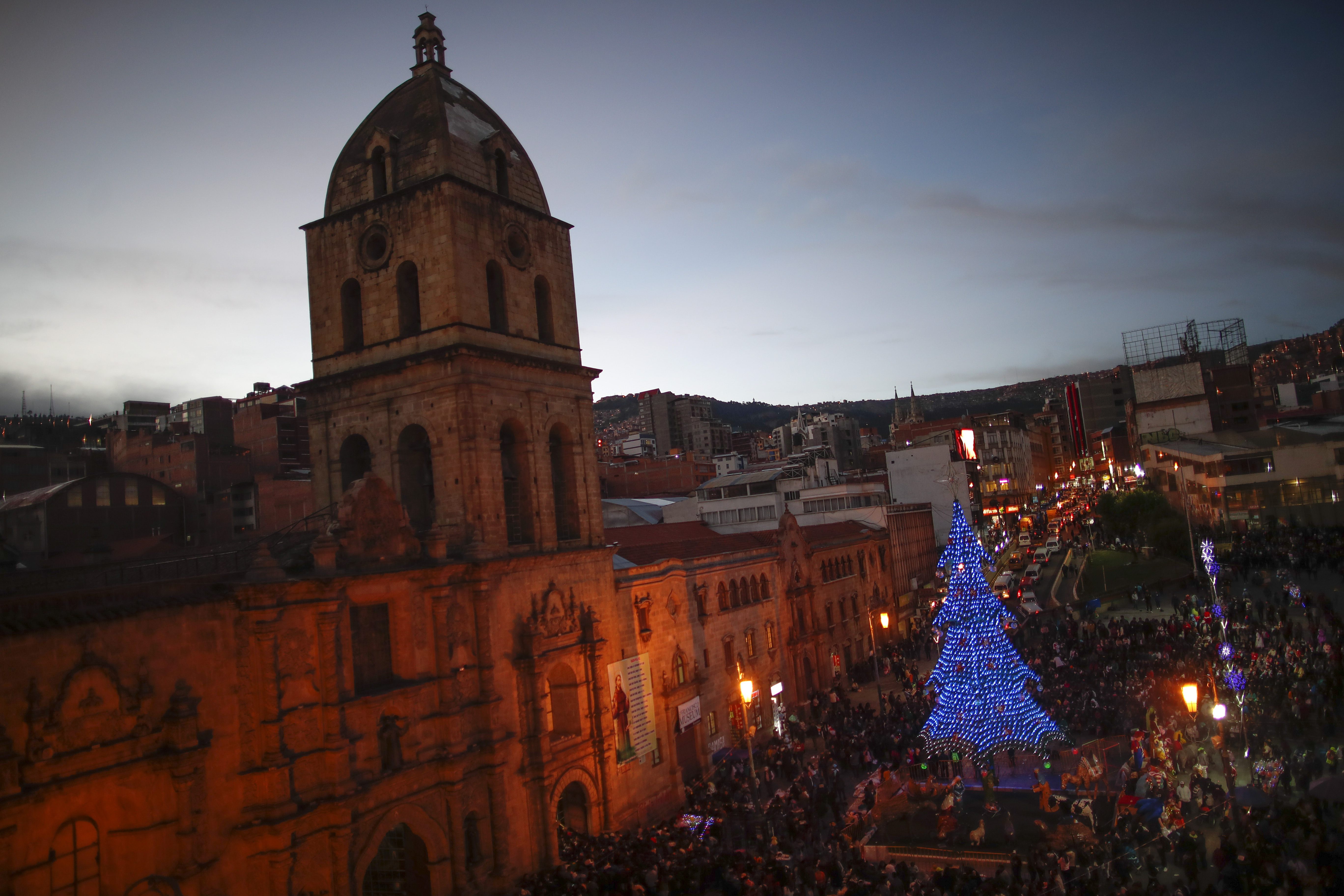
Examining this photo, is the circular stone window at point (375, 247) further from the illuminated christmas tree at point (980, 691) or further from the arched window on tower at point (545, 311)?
the illuminated christmas tree at point (980, 691)

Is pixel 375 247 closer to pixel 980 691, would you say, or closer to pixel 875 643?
pixel 980 691

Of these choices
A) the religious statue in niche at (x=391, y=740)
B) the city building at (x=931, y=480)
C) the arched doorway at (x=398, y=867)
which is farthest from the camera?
the city building at (x=931, y=480)

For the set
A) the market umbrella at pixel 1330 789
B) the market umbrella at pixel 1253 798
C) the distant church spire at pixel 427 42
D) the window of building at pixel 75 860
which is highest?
the distant church spire at pixel 427 42

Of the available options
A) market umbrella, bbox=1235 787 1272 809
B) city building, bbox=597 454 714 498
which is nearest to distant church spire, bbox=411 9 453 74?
market umbrella, bbox=1235 787 1272 809

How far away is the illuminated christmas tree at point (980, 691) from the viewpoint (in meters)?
29.1

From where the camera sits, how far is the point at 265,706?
18.6 metres

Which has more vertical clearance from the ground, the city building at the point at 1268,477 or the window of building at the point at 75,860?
the city building at the point at 1268,477

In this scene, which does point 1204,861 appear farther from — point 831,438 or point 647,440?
point 647,440

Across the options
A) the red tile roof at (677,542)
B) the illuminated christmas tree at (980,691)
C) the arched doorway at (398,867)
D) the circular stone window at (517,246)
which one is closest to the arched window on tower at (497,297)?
the circular stone window at (517,246)

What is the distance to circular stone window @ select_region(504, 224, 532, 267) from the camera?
90.3 feet

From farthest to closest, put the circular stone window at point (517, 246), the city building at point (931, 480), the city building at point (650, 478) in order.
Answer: the city building at point (650, 478) → the city building at point (931, 480) → the circular stone window at point (517, 246)

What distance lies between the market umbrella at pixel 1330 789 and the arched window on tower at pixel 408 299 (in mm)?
24969

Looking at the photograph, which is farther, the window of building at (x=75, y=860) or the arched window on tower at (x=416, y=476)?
the arched window on tower at (x=416, y=476)

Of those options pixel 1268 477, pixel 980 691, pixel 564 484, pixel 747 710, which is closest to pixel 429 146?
pixel 564 484
